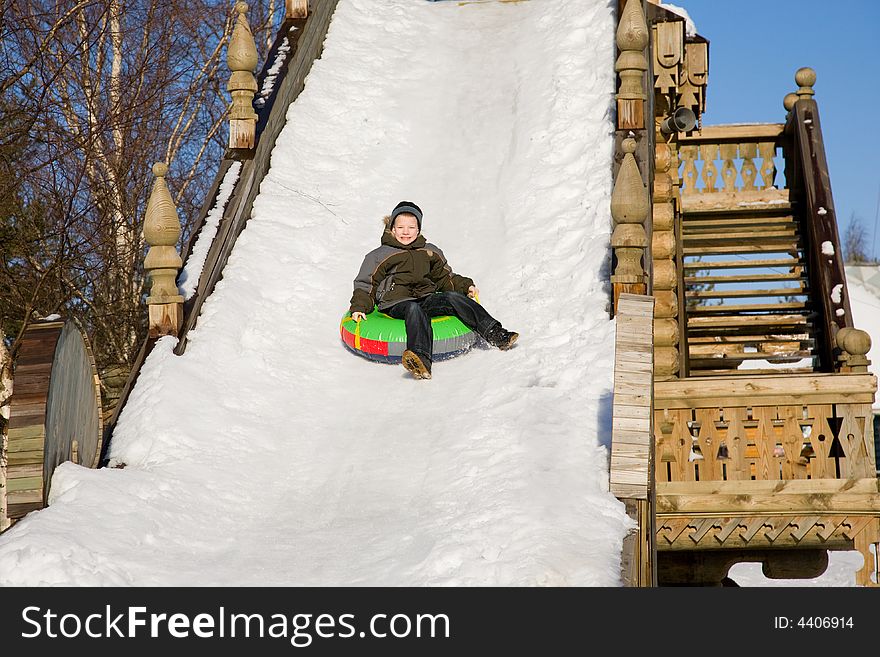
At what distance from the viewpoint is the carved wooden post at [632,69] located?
10141 mm

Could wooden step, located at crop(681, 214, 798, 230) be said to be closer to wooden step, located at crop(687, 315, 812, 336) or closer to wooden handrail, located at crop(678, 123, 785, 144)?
wooden handrail, located at crop(678, 123, 785, 144)

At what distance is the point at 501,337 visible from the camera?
818cm

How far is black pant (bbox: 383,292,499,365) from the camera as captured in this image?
320 inches

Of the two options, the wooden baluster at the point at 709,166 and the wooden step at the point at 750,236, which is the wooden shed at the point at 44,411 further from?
the wooden baluster at the point at 709,166

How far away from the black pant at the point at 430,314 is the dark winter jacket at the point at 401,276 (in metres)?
0.11

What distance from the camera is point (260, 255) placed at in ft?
31.4

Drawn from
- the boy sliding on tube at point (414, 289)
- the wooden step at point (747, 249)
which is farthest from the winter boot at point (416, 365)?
the wooden step at point (747, 249)

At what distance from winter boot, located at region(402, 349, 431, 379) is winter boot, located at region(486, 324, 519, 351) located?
49 cm

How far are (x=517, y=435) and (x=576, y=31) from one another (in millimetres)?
7623

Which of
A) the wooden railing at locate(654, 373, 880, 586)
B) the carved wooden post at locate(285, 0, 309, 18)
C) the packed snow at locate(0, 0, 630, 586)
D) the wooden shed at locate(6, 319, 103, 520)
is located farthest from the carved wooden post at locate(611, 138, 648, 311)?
the carved wooden post at locate(285, 0, 309, 18)

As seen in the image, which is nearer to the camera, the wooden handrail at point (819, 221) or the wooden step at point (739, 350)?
the wooden handrail at point (819, 221)

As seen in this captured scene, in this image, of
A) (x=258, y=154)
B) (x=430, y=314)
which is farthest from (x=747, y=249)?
(x=430, y=314)

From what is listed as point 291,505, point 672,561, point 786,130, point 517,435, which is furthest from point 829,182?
point 291,505

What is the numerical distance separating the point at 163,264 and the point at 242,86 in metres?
2.78
